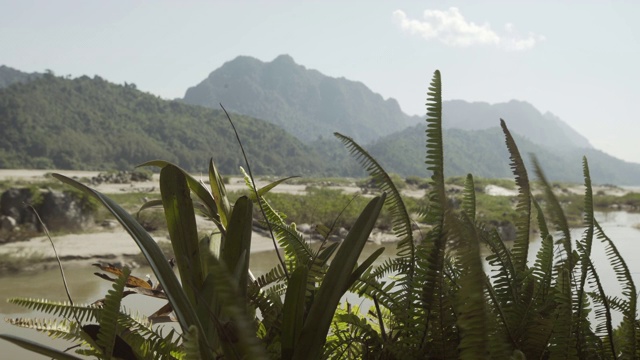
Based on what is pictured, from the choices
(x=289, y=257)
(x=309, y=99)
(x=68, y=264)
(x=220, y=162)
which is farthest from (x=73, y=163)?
(x=309, y=99)

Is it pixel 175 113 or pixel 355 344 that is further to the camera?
pixel 175 113

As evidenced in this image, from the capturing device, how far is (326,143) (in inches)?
3435

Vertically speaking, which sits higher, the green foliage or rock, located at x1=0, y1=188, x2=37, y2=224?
the green foliage

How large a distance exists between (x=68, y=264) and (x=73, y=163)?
41.4m

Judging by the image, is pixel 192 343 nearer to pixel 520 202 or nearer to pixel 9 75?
pixel 520 202

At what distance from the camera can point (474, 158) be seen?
8031 centimetres

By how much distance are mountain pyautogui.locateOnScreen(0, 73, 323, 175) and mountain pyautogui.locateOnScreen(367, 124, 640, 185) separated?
1046cm

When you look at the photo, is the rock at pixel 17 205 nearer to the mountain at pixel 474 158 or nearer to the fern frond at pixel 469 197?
the fern frond at pixel 469 197

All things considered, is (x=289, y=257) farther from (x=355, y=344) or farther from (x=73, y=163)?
(x=73, y=163)

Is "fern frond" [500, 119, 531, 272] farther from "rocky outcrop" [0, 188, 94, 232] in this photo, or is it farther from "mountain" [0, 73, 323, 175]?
"mountain" [0, 73, 323, 175]

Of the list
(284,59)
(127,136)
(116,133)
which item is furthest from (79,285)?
(284,59)

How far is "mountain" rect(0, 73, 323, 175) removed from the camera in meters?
44.9

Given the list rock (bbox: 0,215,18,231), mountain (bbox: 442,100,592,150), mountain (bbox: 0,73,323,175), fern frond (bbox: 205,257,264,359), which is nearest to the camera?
fern frond (bbox: 205,257,264,359)

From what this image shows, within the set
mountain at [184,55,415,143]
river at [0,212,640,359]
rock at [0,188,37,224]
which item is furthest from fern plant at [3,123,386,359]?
mountain at [184,55,415,143]
